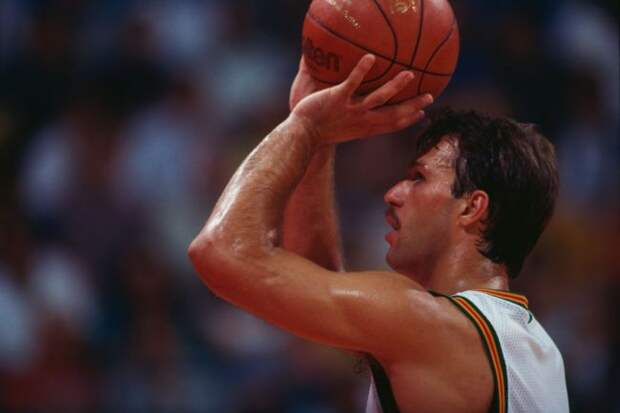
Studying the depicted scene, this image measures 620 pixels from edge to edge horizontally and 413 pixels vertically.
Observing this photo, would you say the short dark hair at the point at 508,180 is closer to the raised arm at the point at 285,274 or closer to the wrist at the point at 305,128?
the raised arm at the point at 285,274

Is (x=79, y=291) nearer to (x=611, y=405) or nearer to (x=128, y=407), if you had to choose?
(x=128, y=407)

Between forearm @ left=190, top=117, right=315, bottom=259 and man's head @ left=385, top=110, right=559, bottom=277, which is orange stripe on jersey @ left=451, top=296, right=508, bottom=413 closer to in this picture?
man's head @ left=385, top=110, right=559, bottom=277

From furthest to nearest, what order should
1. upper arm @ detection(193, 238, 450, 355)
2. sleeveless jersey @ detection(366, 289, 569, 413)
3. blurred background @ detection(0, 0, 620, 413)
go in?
blurred background @ detection(0, 0, 620, 413) → sleeveless jersey @ detection(366, 289, 569, 413) → upper arm @ detection(193, 238, 450, 355)

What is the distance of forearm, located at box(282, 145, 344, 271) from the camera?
3.74 metres

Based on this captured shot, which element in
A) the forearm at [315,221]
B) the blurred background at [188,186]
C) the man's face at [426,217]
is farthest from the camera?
the blurred background at [188,186]

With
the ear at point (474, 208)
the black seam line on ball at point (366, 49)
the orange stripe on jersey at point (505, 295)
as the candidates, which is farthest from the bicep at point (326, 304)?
the black seam line on ball at point (366, 49)

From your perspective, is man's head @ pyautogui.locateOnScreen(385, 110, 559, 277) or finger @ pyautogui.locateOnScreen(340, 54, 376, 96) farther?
man's head @ pyautogui.locateOnScreen(385, 110, 559, 277)

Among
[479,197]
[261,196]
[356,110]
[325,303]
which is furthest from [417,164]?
[325,303]

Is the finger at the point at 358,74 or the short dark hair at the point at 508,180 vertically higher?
the finger at the point at 358,74

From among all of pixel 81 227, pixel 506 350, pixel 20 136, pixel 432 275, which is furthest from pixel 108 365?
pixel 506 350

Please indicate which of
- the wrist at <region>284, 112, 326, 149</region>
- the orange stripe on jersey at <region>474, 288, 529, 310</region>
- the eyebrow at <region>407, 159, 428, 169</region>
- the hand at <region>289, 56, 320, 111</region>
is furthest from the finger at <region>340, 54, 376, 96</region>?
the orange stripe on jersey at <region>474, 288, 529, 310</region>

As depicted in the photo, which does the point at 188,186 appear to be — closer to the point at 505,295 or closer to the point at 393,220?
the point at 393,220

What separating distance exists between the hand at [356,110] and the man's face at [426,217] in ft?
0.78

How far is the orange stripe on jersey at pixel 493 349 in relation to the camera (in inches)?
115
